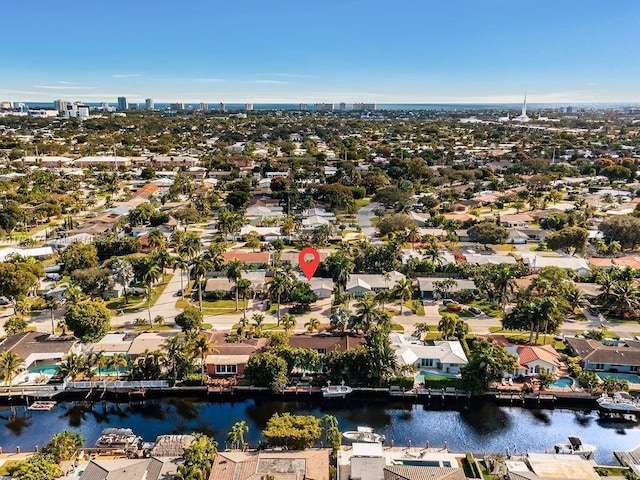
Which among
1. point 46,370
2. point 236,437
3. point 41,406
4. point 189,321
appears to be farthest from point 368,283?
point 41,406

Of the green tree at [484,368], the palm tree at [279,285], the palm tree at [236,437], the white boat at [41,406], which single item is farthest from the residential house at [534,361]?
the white boat at [41,406]

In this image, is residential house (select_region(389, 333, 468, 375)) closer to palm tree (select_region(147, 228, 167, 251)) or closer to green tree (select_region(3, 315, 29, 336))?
green tree (select_region(3, 315, 29, 336))

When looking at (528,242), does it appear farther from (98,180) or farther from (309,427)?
(98,180)

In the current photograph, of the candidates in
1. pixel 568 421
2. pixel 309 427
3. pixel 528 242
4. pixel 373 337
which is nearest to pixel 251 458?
pixel 309 427

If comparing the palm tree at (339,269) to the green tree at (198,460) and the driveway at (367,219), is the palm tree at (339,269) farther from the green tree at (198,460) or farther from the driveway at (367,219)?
the green tree at (198,460)

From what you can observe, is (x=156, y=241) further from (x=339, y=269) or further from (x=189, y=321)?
(x=339, y=269)
